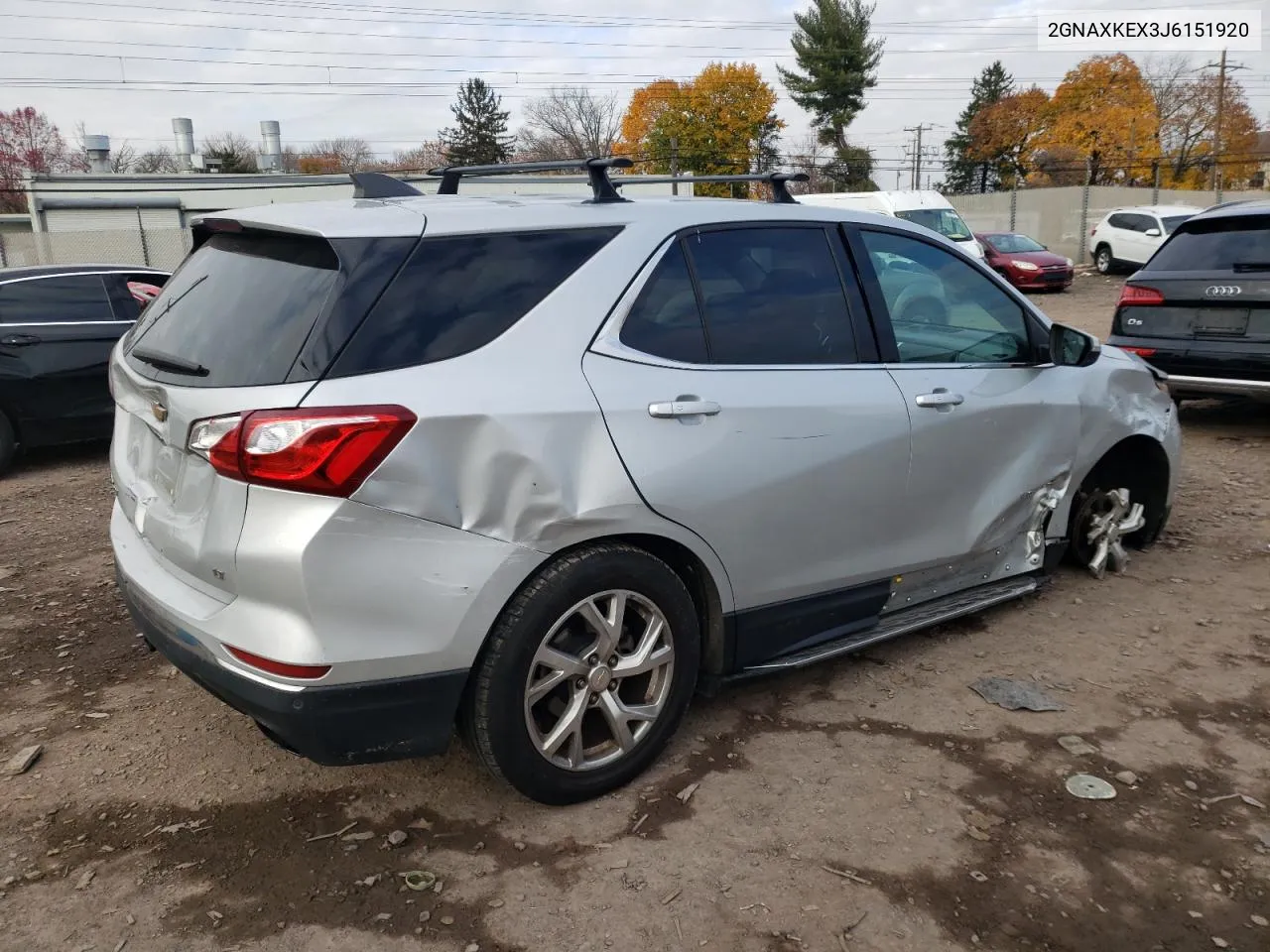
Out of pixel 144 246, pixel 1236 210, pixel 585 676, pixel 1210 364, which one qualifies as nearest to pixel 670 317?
pixel 585 676

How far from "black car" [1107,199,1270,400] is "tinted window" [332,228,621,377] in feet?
19.0

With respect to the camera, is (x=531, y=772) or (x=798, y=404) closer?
(x=531, y=772)

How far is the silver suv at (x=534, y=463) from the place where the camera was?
2469mm

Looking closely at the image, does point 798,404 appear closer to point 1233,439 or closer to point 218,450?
point 218,450

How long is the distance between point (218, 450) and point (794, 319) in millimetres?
1884

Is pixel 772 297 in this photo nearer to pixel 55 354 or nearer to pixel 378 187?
pixel 378 187

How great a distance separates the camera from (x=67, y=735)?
349 centimetres

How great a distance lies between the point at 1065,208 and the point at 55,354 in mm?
30668

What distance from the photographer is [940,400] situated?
3.66 meters

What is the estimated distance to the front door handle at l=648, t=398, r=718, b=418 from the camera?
290 centimetres

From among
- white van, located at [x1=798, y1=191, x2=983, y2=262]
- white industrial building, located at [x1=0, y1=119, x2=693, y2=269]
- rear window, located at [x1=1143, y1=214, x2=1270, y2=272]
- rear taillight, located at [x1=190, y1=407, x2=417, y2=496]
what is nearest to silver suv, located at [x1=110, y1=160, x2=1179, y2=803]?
rear taillight, located at [x1=190, y1=407, x2=417, y2=496]

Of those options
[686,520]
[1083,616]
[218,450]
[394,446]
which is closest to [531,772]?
[686,520]

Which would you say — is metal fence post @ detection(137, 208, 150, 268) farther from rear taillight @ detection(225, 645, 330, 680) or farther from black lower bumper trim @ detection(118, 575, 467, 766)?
rear taillight @ detection(225, 645, 330, 680)

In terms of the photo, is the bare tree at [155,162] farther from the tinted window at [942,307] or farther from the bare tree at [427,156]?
the tinted window at [942,307]
